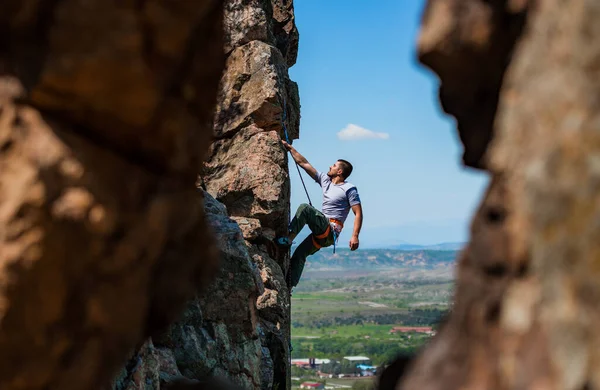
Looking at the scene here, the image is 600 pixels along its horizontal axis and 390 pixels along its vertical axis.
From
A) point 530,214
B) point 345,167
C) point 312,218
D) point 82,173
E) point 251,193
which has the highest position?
point 345,167

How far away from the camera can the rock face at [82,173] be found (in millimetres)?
6121

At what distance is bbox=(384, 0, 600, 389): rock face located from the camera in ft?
17.4

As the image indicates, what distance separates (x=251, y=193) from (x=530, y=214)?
14549 mm

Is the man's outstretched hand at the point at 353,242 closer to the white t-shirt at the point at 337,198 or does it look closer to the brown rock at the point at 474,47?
the white t-shirt at the point at 337,198

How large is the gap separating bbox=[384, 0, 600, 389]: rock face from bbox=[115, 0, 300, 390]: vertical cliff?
32.6 feet

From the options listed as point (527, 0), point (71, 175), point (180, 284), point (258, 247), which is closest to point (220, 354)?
point (258, 247)

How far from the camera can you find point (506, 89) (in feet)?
21.0

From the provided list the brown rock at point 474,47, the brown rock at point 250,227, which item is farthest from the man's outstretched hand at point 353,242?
the brown rock at point 474,47

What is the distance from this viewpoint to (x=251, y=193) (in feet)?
65.4

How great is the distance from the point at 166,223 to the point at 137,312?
2.90 feet

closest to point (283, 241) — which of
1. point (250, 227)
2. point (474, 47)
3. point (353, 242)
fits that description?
point (250, 227)

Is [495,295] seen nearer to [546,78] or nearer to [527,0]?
[546,78]

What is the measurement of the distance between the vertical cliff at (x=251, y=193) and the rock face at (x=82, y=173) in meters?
9.29

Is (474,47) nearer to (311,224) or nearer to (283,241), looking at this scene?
(311,224)
